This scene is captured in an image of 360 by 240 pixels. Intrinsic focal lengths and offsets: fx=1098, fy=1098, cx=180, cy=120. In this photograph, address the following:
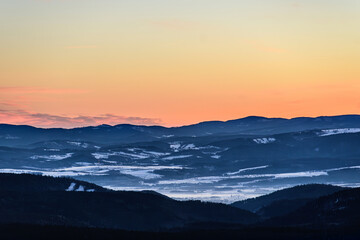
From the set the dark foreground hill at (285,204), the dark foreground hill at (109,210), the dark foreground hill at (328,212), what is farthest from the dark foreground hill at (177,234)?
the dark foreground hill at (285,204)

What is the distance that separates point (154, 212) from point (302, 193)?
154 feet

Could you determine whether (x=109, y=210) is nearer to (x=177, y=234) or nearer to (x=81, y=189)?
(x=81, y=189)

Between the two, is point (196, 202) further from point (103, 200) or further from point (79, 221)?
point (79, 221)

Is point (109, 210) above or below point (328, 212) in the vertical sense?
above

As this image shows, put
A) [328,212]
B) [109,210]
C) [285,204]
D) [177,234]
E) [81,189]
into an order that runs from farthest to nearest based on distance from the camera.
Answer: [81,189] → [285,204] → [109,210] → [328,212] → [177,234]

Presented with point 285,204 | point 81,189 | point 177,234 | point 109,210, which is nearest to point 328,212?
point 285,204

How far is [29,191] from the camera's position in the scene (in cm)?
16875

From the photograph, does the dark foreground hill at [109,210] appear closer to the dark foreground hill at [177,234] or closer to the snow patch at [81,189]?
the snow patch at [81,189]

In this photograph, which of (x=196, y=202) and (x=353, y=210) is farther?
(x=196, y=202)

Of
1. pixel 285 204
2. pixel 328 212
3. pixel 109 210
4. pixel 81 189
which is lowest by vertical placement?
pixel 328 212

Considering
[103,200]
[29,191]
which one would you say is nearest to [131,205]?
[103,200]

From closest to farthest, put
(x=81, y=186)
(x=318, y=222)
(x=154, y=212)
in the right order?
(x=318, y=222)
(x=154, y=212)
(x=81, y=186)

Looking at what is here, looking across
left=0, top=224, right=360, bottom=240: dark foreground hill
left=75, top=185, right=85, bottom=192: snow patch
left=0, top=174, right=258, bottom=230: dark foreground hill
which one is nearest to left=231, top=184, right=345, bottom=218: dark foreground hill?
left=0, top=174, right=258, bottom=230: dark foreground hill

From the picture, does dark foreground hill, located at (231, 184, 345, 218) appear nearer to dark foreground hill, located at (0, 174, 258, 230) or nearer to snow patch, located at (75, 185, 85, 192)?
dark foreground hill, located at (0, 174, 258, 230)
